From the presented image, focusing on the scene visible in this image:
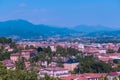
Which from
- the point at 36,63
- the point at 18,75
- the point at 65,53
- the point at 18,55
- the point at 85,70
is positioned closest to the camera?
the point at 18,75

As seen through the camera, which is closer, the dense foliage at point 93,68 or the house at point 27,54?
the dense foliage at point 93,68

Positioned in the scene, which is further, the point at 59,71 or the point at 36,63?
the point at 36,63

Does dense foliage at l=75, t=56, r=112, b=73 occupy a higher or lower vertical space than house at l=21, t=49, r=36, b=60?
lower

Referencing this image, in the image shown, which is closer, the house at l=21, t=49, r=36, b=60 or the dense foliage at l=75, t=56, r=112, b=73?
the dense foliage at l=75, t=56, r=112, b=73

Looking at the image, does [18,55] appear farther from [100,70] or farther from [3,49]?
[100,70]

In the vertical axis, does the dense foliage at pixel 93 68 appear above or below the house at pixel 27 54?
below

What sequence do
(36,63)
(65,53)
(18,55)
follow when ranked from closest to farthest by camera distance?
(36,63) → (18,55) → (65,53)

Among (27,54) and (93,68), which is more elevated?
(27,54)

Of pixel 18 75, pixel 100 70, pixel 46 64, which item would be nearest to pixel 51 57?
pixel 46 64

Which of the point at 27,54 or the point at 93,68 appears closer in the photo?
the point at 93,68
